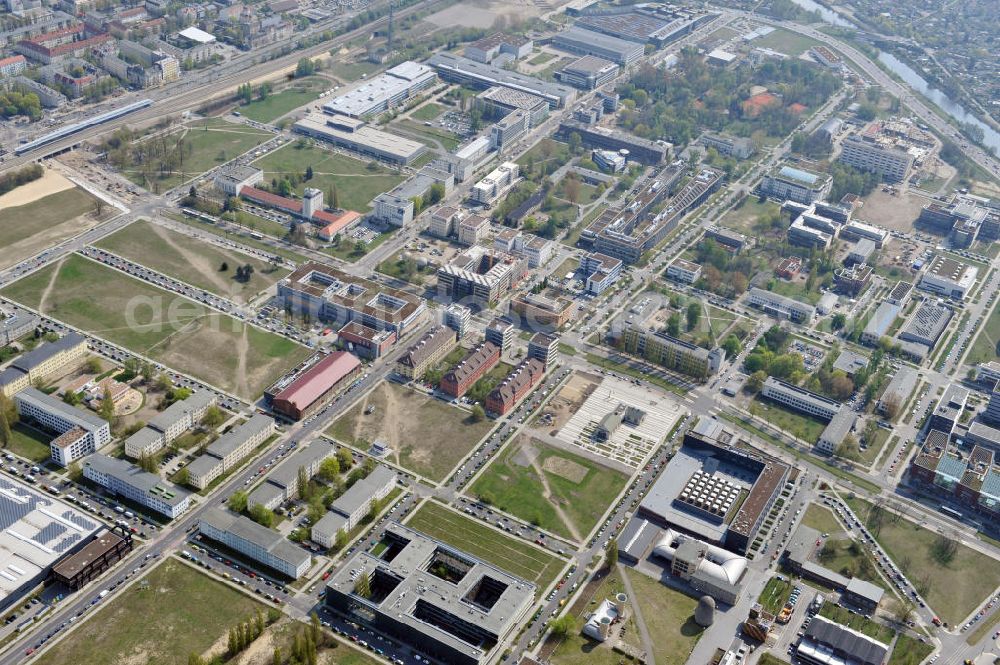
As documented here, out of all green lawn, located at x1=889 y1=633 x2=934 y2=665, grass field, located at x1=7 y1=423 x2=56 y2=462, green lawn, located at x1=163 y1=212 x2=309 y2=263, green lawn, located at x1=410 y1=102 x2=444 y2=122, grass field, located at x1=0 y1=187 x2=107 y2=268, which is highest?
green lawn, located at x1=410 y1=102 x2=444 y2=122

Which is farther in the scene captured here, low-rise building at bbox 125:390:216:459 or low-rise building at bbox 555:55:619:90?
low-rise building at bbox 555:55:619:90

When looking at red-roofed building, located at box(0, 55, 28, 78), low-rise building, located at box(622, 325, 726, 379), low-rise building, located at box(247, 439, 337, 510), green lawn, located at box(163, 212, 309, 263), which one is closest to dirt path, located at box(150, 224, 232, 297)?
green lawn, located at box(163, 212, 309, 263)

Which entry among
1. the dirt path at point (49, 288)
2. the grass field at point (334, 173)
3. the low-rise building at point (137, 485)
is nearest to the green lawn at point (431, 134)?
the grass field at point (334, 173)

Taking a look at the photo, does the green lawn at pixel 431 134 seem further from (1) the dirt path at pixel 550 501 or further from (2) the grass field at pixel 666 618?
(2) the grass field at pixel 666 618

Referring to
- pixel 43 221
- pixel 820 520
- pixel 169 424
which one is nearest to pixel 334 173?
pixel 43 221

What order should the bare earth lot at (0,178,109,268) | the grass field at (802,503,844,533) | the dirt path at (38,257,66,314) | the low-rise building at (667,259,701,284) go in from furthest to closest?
the low-rise building at (667,259,701,284)
the bare earth lot at (0,178,109,268)
the dirt path at (38,257,66,314)
the grass field at (802,503,844,533)

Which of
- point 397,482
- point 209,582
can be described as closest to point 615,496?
point 397,482

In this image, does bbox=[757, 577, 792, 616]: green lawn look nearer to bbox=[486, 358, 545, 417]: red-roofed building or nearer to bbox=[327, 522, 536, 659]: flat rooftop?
bbox=[327, 522, 536, 659]: flat rooftop
